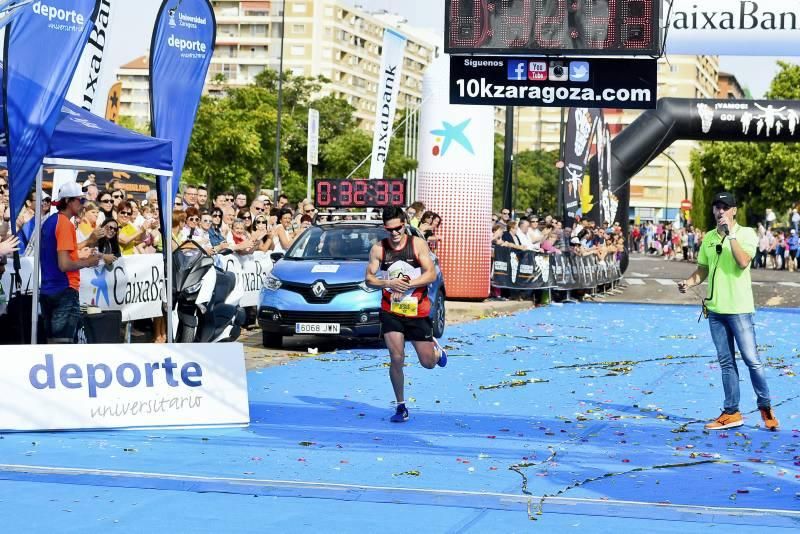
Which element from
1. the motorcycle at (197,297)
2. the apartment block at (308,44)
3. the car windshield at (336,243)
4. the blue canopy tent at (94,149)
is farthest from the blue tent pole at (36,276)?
the apartment block at (308,44)

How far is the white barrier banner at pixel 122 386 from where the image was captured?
9.98 meters

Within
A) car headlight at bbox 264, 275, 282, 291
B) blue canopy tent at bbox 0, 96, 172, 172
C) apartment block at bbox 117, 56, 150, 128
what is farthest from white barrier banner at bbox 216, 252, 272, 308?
apartment block at bbox 117, 56, 150, 128

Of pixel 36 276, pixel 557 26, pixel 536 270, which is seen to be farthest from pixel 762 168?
pixel 36 276

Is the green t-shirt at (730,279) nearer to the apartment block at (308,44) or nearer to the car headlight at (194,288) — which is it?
the car headlight at (194,288)

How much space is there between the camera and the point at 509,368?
15.6 metres

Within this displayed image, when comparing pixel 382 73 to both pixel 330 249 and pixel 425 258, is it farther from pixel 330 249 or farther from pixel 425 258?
pixel 425 258

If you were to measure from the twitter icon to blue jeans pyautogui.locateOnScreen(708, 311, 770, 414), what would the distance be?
466 centimetres

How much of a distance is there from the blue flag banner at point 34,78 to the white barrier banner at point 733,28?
878 cm

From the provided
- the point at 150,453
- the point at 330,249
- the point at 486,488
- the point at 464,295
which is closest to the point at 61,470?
the point at 150,453

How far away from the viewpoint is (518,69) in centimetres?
1509

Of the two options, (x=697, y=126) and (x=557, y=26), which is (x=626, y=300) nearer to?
(x=697, y=126)

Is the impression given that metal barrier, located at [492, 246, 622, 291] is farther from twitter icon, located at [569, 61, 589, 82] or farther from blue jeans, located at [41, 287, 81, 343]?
blue jeans, located at [41, 287, 81, 343]

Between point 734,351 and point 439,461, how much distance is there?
3145mm

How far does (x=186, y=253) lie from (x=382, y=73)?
11813 mm
